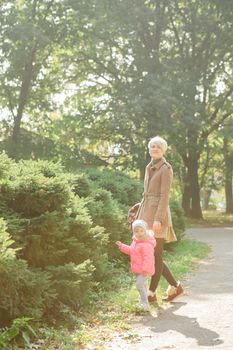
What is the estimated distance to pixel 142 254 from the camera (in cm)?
699

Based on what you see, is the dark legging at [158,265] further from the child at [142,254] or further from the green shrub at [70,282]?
the green shrub at [70,282]

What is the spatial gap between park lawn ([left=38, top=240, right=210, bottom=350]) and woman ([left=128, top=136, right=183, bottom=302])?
0.30 m

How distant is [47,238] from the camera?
6.43 meters

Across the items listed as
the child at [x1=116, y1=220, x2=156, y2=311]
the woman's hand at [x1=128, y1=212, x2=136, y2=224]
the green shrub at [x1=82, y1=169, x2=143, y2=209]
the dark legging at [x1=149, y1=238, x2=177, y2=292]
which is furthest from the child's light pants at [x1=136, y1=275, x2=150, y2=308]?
the green shrub at [x1=82, y1=169, x2=143, y2=209]

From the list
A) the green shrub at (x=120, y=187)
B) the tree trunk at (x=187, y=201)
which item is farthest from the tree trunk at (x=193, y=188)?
the green shrub at (x=120, y=187)

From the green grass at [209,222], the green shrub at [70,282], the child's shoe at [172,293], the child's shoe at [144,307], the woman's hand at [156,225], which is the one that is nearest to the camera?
the green shrub at [70,282]

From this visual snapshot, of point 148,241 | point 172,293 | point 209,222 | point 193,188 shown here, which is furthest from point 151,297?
point 193,188

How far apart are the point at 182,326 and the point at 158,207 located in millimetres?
1808

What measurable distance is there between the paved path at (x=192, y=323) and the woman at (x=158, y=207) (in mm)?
325

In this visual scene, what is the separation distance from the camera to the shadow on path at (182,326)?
541 cm

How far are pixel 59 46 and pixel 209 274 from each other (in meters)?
21.6

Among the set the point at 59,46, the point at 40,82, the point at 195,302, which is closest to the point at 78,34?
the point at 59,46

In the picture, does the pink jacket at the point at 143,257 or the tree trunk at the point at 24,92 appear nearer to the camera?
the pink jacket at the point at 143,257

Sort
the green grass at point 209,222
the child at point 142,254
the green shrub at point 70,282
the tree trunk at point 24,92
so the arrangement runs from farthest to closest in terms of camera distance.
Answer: the tree trunk at point 24,92 < the green grass at point 209,222 < the child at point 142,254 < the green shrub at point 70,282
